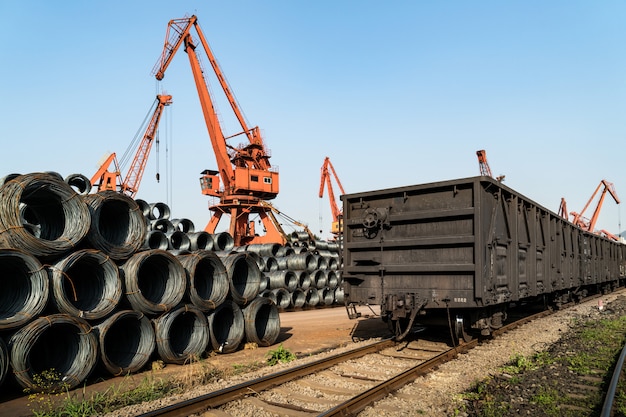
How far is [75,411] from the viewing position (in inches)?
228

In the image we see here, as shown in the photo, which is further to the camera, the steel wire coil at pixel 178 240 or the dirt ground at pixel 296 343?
the steel wire coil at pixel 178 240

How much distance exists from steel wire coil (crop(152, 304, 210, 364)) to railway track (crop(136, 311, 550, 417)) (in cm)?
274

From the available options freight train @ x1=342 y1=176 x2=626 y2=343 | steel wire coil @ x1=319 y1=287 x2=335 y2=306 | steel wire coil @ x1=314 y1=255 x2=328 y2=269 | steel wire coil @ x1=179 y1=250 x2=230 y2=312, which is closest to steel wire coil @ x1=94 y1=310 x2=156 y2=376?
steel wire coil @ x1=179 y1=250 x2=230 y2=312

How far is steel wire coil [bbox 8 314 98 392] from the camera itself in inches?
265

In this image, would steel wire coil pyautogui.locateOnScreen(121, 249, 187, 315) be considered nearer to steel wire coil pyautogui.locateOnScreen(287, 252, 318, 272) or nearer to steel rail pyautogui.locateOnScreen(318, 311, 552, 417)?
steel rail pyautogui.locateOnScreen(318, 311, 552, 417)

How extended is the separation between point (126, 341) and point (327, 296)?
50.5ft

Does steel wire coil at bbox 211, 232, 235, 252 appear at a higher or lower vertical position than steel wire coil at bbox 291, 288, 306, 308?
higher

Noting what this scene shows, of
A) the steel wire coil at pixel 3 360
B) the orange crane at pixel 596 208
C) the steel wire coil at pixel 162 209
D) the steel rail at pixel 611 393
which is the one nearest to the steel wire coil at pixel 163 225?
the steel wire coil at pixel 162 209

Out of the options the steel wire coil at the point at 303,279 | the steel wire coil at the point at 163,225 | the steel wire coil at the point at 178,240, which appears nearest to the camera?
the steel wire coil at the point at 178,240

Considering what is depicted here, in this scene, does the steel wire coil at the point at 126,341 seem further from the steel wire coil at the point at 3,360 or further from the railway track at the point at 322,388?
the railway track at the point at 322,388

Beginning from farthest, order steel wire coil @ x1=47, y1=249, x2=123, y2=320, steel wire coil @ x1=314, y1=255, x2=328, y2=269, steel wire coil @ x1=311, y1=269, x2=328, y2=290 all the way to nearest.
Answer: steel wire coil @ x1=314, y1=255, x2=328, y2=269 < steel wire coil @ x1=311, y1=269, x2=328, y2=290 < steel wire coil @ x1=47, y1=249, x2=123, y2=320

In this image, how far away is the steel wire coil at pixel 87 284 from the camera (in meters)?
A: 7.52

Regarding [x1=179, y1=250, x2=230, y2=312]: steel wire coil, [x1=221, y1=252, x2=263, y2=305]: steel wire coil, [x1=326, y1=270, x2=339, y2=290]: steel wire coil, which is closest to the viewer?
[x1=179, y1=250, x2=230, y2=312]: steel wire coil

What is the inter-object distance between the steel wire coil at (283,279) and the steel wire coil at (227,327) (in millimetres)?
9856
